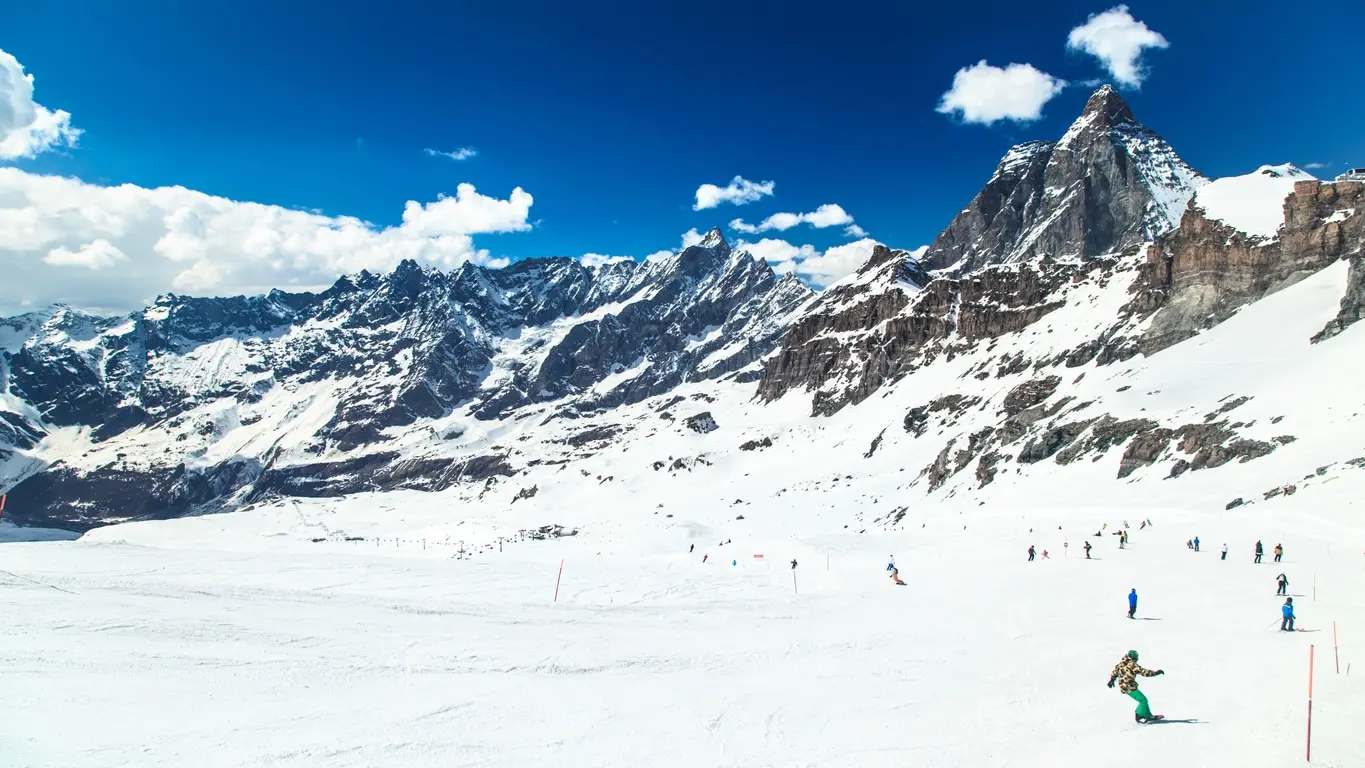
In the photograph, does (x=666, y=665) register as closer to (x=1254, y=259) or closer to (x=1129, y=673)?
(x=1129, y=673)

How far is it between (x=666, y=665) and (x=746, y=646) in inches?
105

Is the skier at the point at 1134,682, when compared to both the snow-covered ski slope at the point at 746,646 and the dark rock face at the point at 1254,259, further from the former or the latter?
the dark rock face at the point at 1254,259

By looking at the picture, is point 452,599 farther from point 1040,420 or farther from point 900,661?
point 1040,420

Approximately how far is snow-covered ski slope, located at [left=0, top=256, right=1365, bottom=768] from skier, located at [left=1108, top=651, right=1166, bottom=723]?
244mm

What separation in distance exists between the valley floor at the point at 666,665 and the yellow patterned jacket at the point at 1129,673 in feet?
2.08

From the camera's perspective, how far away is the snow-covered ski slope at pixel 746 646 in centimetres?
1114

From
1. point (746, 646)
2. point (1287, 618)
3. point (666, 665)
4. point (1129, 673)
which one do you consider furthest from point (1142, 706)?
point (666, 665)

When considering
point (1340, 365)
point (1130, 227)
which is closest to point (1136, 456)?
→ point (1340, 365)

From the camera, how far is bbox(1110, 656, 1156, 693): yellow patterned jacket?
12087 mm

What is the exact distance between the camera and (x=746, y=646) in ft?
60.2

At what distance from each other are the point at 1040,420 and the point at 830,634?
59.6 metres

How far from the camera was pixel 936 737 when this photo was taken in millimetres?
11828

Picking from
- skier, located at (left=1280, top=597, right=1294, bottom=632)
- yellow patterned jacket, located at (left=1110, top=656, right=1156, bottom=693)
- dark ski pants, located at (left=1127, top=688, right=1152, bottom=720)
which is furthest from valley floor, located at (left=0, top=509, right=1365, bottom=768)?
yellow patterned jacket, located at (left=1110, top=656, right=1156, bottom=693)

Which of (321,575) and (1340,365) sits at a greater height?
(1340,365)
